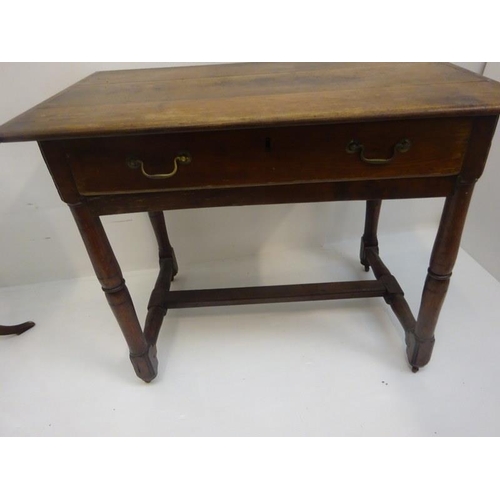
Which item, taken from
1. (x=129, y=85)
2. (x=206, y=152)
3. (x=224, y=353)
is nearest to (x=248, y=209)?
(x=224, y=353)

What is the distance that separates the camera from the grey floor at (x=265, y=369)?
3.85 feet

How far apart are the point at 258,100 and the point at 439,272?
0.67m

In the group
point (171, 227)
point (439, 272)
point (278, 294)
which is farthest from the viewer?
point (171, 227)

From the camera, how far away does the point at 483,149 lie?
853mm

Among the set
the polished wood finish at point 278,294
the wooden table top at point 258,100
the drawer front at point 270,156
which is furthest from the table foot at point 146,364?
the wooden table top at point 258,100

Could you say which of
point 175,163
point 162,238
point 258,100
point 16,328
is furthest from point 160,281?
point 258,100

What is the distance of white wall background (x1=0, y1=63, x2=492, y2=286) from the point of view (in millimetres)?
1621

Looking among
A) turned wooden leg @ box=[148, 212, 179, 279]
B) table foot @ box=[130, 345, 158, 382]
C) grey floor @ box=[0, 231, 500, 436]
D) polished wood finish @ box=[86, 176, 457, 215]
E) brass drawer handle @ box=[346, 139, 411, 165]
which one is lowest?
grey floor @ box=[0, 231, 500, 436]

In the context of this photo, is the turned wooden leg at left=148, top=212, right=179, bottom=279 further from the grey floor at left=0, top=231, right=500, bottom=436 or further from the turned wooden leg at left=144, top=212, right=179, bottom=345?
the grey floor at left=0, top=231, right=500, bottom=436

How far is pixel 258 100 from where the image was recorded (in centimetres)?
88

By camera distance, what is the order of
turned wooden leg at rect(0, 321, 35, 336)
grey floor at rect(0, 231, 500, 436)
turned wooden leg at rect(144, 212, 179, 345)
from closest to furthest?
grey floor at rect(0, 231, 500, 436) < turned wooden leg at rect(144, 212, 179, 345) < turned wooden leg at rect(0, 321, 35, 336)

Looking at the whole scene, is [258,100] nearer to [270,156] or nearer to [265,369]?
[270,156]

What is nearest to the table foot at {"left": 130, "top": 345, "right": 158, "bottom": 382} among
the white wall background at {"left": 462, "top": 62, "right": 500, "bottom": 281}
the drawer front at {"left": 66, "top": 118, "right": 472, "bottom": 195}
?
the drawer front at {"left": 66, "top": 118, "right": 472, "bottom": 195}

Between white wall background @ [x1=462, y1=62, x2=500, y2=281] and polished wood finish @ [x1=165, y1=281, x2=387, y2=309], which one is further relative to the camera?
white wall background @ [x1=462, y1=62, x2=500, y2=281]
